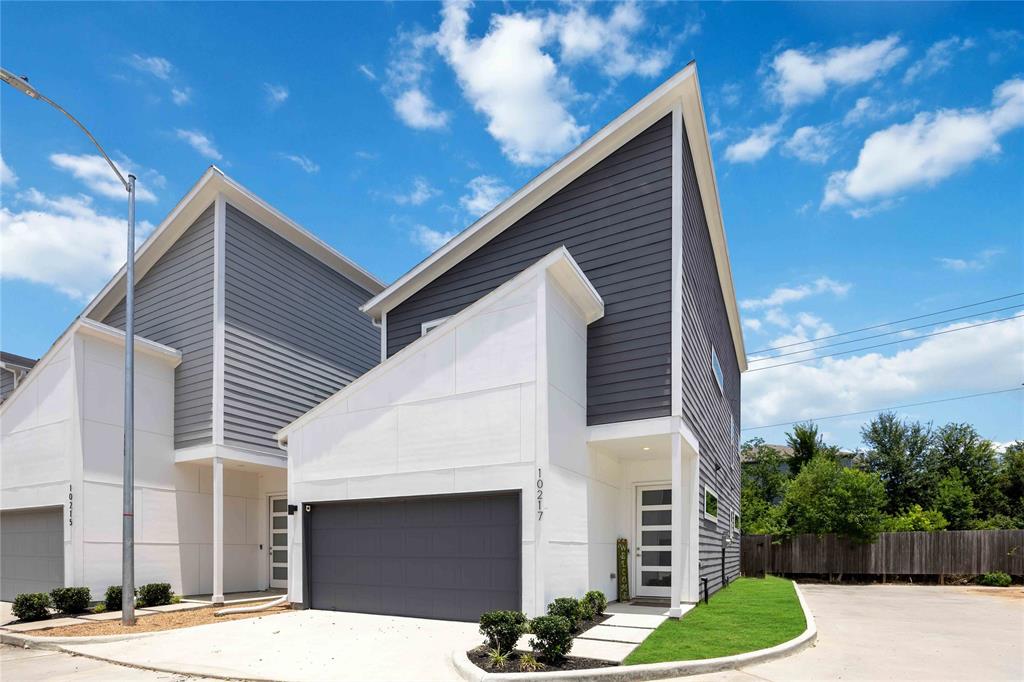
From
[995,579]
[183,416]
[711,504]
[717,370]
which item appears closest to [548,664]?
[711,504]

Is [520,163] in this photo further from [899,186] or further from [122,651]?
[122,651]

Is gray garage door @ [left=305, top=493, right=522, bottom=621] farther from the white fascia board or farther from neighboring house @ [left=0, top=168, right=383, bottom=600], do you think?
the white fascia board

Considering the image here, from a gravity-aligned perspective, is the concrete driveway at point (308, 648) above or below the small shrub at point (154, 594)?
above

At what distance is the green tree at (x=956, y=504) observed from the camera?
25375mm

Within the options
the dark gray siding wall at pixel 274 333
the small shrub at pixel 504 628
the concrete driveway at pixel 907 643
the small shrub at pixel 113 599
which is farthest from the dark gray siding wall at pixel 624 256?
the small shrub at pixel 113 599

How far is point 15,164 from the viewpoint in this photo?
531 inches

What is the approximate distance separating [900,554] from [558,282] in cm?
1857

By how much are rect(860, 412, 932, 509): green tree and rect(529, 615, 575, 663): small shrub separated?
26.5 meters

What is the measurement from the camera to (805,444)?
1411 inches

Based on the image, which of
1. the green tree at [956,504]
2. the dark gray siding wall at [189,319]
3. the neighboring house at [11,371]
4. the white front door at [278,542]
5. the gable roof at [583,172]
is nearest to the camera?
the gable roof at [583,172]

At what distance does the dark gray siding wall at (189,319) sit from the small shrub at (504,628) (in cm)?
989

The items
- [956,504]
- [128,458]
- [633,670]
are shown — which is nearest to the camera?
[633,670]

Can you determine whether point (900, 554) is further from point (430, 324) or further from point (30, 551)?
point (30, 551)

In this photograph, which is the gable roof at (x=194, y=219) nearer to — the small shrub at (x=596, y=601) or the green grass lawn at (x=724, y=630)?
the small shrub at (x=596, y=601)
